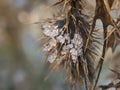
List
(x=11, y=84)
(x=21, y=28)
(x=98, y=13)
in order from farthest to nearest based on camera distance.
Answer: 1. (x=21, y=28)
2. (x=11, y=84)
3. (x=98, y=13)

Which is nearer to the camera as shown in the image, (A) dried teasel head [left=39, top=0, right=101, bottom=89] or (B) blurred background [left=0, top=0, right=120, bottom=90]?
(A) dried teasel head [left=39, top=0, right=101, bottom=89]

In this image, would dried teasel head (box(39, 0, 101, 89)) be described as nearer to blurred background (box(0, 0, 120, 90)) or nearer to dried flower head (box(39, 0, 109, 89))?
dried flower head (box(39, 0, 109, 89))

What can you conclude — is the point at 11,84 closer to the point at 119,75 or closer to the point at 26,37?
the point at 26,37

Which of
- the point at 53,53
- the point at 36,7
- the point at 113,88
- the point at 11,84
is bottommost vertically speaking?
the point at 11,84

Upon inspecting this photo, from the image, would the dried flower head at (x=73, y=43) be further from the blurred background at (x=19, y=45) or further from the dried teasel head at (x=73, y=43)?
the blurred background at (x=19, y=45)

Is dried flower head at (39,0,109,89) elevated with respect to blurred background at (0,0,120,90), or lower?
elevated

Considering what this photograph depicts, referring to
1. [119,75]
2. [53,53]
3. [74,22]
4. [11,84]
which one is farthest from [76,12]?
[11,84]

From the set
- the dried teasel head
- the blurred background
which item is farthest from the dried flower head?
the blurred background

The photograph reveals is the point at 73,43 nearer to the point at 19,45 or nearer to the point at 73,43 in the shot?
the point at 73,43
